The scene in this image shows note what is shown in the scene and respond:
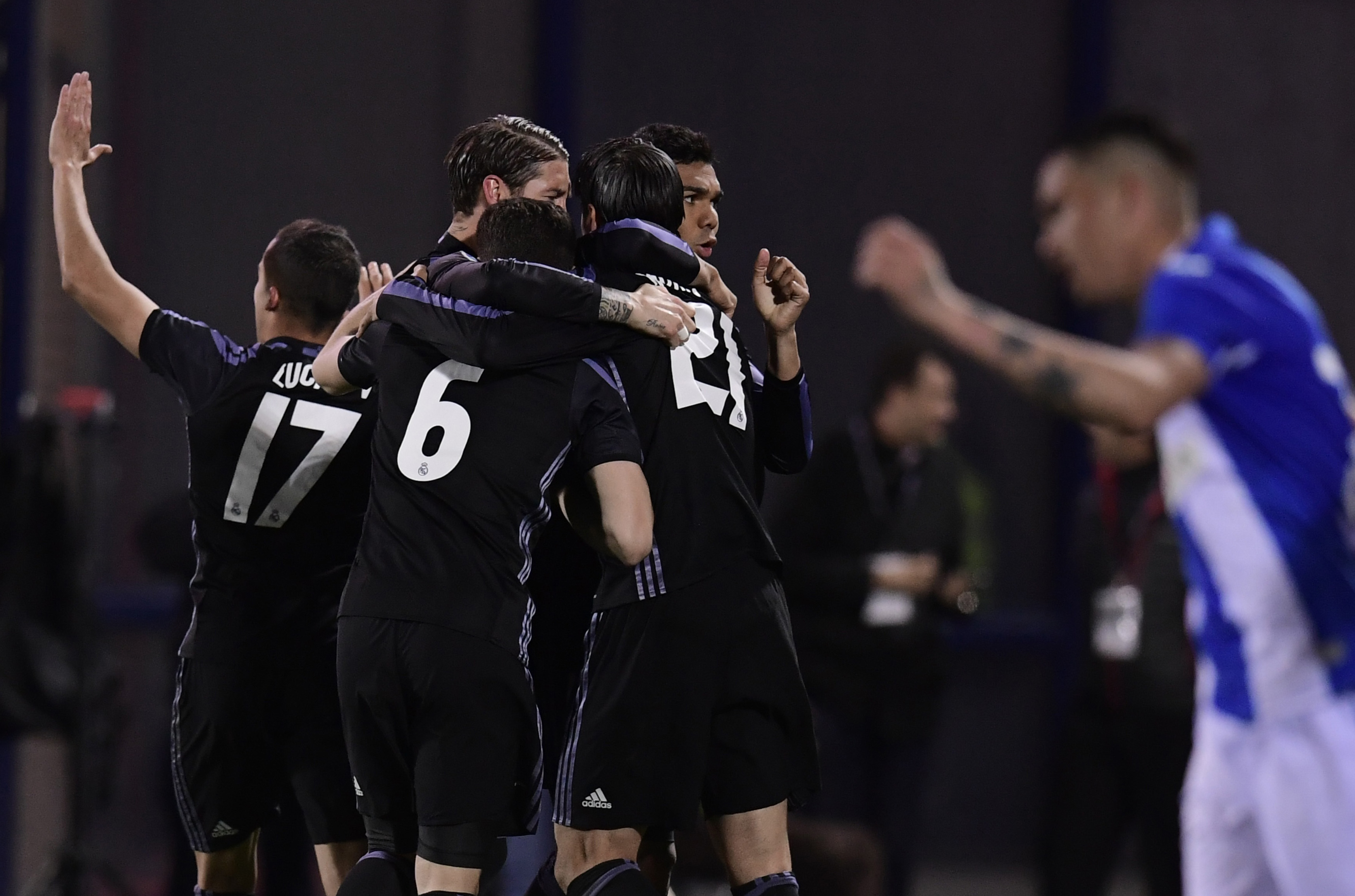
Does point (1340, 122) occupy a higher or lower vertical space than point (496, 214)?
higher

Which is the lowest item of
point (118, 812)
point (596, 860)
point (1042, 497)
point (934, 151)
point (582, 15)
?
point (118, 812)

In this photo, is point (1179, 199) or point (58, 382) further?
point (58, 382)

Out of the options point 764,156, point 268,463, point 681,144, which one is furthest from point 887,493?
point 268,463

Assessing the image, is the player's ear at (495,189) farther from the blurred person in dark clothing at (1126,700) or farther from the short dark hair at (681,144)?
the blurred person in dark clothing at (1126,700)

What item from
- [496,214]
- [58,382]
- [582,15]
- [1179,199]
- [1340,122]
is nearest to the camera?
[1179,199]

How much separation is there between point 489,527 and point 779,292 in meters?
1.00

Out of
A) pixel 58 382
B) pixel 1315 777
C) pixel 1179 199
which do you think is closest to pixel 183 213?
pixel 58 382

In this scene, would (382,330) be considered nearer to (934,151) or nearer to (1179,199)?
(1179,199)

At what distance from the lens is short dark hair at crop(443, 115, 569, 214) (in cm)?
396

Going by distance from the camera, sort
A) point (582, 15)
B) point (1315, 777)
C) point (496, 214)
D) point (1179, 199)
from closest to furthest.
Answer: point (1315, 777) → point (1179, 199) → point (496, 214) → point (582, 15)

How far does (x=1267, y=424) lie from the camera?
2.81 m

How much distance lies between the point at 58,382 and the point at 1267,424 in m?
6.41

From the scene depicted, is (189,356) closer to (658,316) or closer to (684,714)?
(658,316)

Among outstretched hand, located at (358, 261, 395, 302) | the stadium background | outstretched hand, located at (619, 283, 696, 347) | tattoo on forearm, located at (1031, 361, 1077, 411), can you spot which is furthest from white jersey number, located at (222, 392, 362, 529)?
the stadium background
